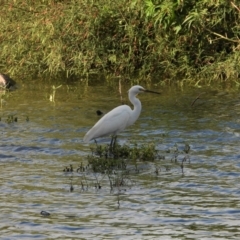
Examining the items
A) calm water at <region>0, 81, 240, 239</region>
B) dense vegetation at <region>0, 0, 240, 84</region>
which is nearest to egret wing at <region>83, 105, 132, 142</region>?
calm water at <region>0, 81, 240, 239</region>

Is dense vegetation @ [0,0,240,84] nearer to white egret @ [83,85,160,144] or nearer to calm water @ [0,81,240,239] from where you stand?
calm water @ [0,81,240,239]

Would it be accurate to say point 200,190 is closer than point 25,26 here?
Yes

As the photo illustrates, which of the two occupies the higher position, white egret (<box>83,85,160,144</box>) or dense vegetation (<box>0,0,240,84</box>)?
dense vegetation (<box>0,0,240,84</box>)

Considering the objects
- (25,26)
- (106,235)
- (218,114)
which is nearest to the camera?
(106,235)

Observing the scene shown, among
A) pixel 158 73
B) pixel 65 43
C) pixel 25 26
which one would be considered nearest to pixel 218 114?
pixel 158 73

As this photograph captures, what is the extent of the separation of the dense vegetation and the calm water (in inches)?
67.0

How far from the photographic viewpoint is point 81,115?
43.8ft

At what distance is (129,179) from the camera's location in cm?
907

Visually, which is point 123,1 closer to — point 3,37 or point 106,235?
point 3,37

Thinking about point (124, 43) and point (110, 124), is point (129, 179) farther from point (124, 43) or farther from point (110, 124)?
point (124, 43)

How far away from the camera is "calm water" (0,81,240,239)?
734 cm

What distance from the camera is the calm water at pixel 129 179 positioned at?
734 centimetres

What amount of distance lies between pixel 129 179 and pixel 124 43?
303 inches

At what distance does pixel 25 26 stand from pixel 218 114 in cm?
591
